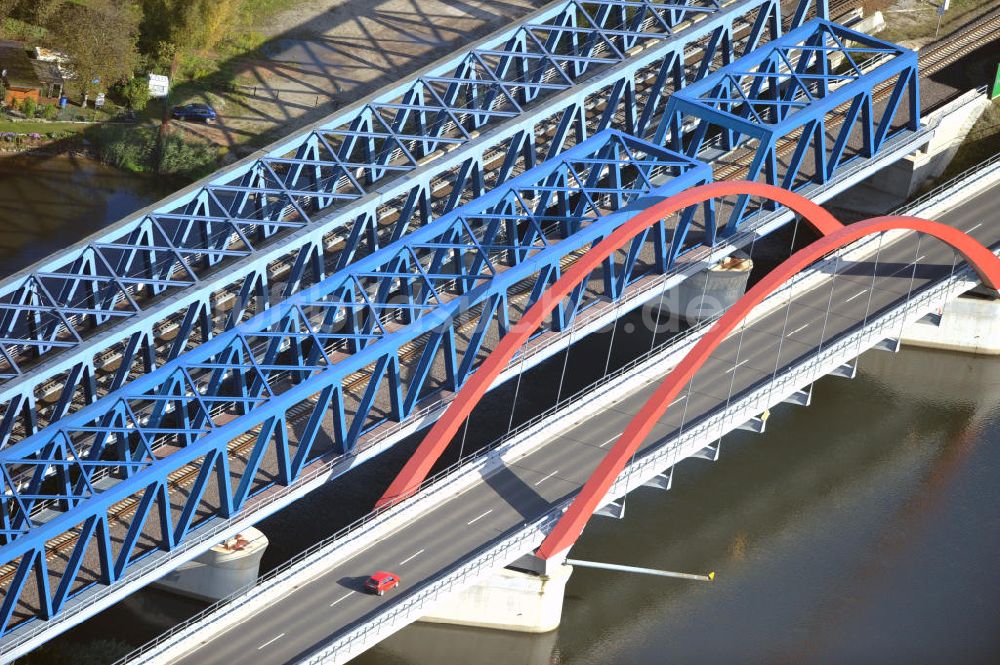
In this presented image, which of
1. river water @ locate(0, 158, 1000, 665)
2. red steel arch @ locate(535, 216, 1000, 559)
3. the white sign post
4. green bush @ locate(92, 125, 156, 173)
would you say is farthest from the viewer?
the white sign post

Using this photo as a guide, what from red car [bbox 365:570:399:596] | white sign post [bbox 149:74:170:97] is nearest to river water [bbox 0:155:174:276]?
white sign post [bbox 149:74:170:97]

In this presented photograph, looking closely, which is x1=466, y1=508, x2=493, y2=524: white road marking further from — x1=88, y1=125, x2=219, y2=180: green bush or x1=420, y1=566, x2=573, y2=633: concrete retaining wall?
x1=88, y1=125, x2=219, y2=180: green bush

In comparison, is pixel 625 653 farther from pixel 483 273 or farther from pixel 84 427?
pixel 84 427

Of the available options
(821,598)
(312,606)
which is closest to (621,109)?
(821,598)

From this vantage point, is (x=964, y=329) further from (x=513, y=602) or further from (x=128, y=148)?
(x=128, y=148)

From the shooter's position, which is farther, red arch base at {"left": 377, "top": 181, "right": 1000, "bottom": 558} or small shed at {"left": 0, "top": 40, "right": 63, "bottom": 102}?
small shed at {"left": 0, "top": 40, "right": 63, "bottom": 102}

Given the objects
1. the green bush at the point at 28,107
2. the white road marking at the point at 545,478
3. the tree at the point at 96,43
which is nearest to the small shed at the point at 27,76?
the green bush at the point at 28,107

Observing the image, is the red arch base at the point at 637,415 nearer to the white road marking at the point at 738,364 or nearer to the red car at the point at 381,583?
the red car at the point at 381,583
